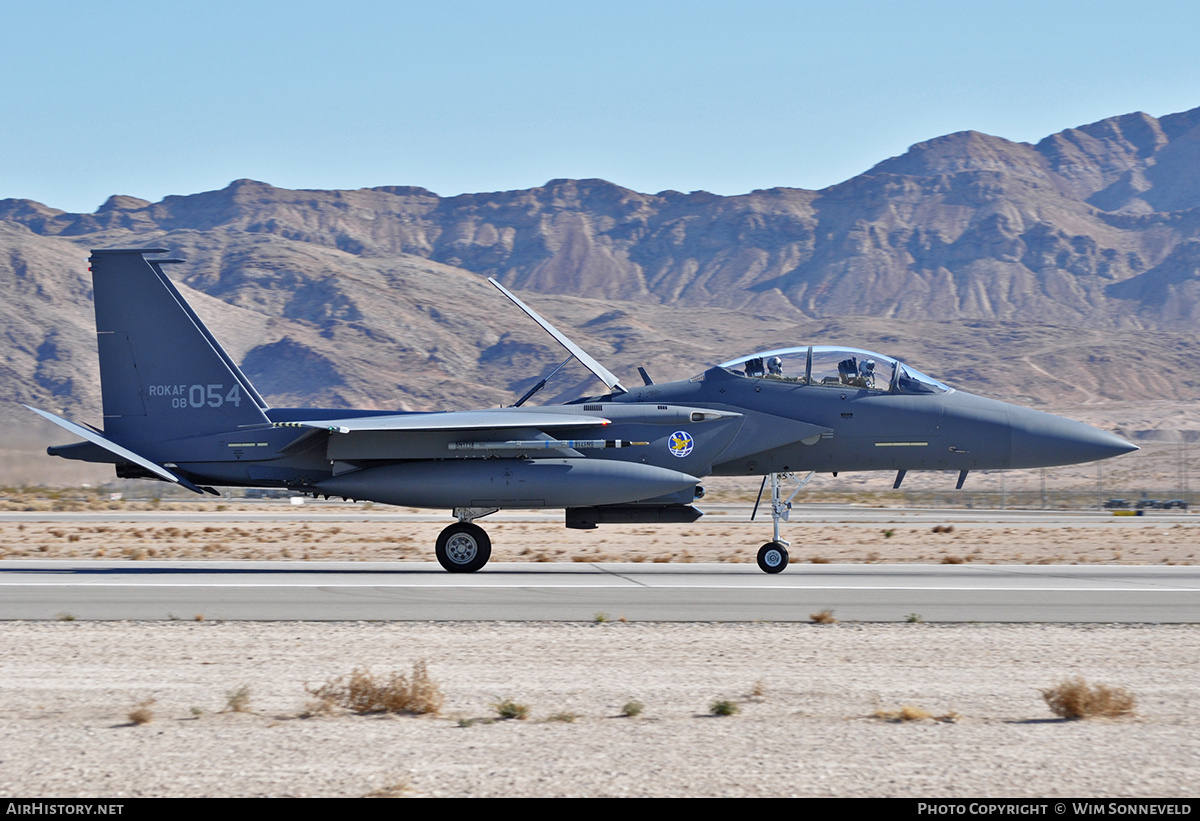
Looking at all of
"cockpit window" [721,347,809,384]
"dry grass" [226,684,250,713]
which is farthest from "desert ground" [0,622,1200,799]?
"cockpit window" [721,347,809,384]

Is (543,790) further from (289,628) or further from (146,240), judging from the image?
(146,240)

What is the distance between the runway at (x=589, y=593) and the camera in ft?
44.5

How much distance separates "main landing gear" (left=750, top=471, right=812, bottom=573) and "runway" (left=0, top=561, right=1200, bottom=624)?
283 mm

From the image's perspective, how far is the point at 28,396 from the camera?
103 metres

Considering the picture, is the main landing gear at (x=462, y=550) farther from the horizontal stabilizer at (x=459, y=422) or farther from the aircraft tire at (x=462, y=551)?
the horizontal stabilizer at (x=459, y=422)

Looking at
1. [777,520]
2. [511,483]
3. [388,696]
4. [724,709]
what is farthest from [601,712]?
[777,520]

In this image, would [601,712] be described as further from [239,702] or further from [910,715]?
[239,702]

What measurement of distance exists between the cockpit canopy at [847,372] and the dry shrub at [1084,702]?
10.4 m

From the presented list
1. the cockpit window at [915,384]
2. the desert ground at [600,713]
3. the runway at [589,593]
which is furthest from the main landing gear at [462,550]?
the cockpit window at [915,384]

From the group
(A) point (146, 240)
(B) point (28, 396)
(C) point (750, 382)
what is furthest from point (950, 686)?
(A) point (146, 240)

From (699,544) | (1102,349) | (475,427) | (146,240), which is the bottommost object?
(699,544)

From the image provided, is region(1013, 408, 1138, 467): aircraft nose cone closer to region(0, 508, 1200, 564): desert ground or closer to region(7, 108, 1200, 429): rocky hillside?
region(0, 508, 1200, 564): desert ground
